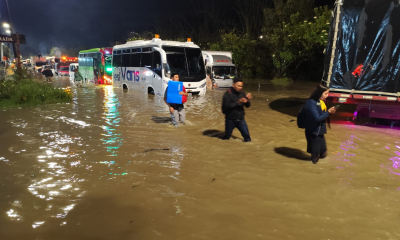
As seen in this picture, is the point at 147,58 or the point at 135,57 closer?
the point at 147,58

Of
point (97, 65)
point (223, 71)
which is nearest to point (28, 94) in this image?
point (97, 65)

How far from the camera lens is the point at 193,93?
1540 centimetres

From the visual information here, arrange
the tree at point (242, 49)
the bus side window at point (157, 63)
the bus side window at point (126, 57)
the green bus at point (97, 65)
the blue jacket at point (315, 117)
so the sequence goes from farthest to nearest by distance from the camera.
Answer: the tree at point (242, 49), the green bus at point (97, 65), the bus side window at point (126, 57), the bus side window at point (157, 63), the blue jacket at point (315, 117)

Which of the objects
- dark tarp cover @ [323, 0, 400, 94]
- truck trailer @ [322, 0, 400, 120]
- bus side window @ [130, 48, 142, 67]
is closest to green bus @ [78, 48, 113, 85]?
bus side window @ [130, 48, 142, 67]

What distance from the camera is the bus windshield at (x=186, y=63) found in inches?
583

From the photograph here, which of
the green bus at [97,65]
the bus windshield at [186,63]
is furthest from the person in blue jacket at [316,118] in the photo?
the green bus at [97,65]

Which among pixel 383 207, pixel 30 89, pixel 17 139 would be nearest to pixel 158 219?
pixel 383 207

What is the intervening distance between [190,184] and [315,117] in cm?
252

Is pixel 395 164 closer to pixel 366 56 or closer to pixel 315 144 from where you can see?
pixel 315 144

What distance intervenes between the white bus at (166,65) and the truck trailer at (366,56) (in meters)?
→ 7.68

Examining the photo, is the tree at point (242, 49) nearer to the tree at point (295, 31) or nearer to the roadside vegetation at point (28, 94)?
the tree at point (295, 31)

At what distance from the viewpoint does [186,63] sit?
1516cm

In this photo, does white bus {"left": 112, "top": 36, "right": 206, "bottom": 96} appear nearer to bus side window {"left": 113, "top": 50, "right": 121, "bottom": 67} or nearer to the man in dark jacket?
bus side window {"left": 113, "top": 50, "right": 121, "bottom": 67}

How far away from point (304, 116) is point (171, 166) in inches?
105
